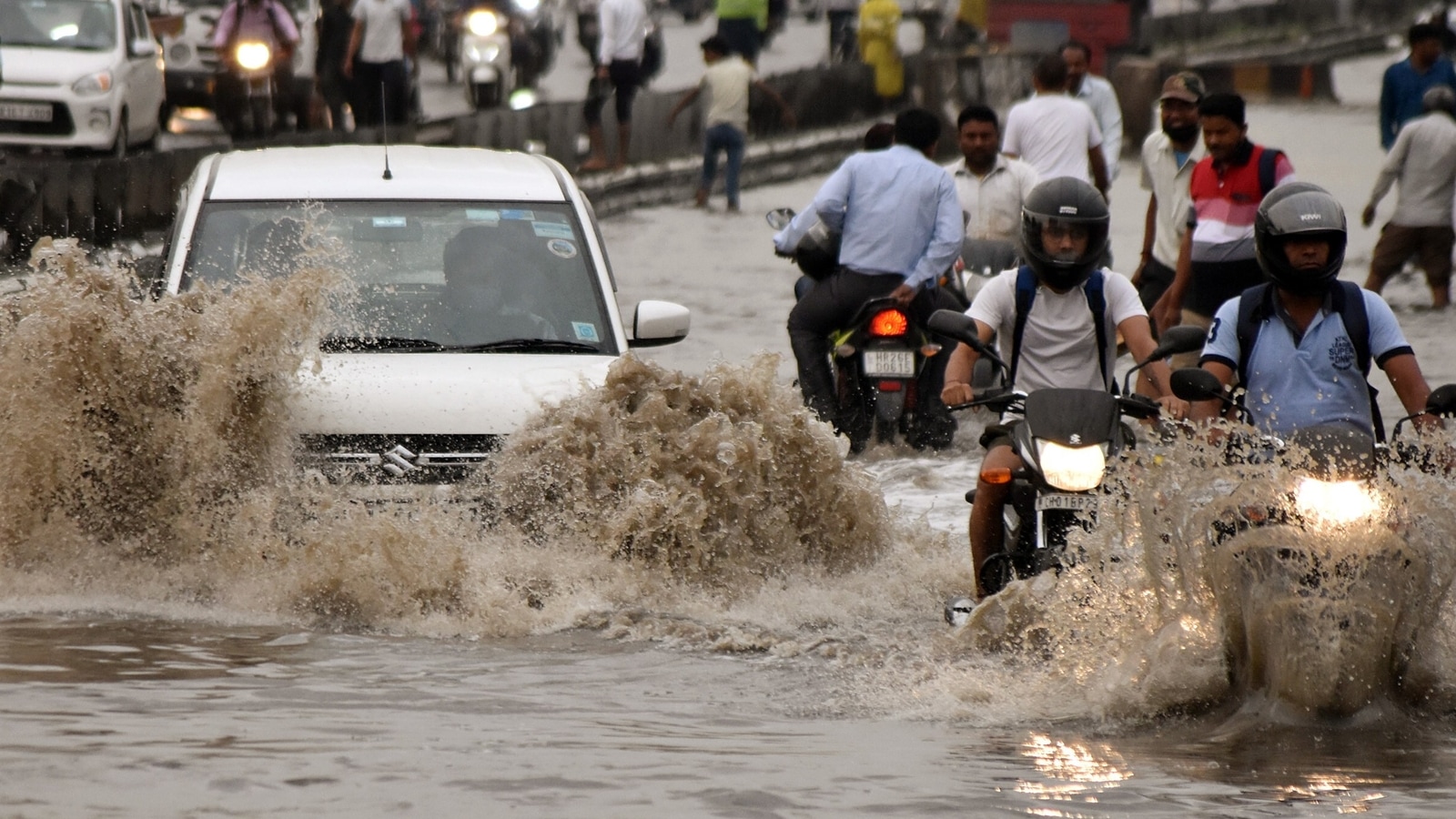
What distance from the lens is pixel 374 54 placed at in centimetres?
2277

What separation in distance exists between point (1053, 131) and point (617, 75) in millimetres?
10937

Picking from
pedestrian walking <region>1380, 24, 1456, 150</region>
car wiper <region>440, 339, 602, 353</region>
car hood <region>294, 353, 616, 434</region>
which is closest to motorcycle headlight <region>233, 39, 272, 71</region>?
pedestrian walking <region>1380, 24, 1456, 150</region>

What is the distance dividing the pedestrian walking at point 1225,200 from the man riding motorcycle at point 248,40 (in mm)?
13839

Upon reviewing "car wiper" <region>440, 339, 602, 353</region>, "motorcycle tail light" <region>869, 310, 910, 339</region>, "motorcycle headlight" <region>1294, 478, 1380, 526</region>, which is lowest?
"motorcycle tail light" <region>869, 310, 910, 339</region>

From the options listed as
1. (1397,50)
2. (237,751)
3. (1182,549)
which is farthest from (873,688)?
(1397,50)

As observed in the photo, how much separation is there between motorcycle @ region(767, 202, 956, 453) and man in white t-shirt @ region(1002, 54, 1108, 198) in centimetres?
224

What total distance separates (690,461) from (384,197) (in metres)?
1.65

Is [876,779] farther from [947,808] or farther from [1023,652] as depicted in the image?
[1023,652]

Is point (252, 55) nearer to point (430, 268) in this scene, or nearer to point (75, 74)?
point (75, 74)

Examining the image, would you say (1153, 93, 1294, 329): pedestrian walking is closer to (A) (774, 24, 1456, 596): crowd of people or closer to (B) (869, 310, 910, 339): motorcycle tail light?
(A) (774, 24, 1456, 596): crowd of people

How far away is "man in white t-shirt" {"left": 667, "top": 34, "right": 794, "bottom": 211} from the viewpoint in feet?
74.2

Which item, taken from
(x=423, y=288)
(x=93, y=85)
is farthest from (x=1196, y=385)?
(x=93, y=85)

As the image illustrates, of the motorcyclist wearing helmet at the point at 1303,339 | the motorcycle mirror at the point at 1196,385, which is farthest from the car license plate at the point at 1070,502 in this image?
the motorcycle mirror at the point at 1196,385

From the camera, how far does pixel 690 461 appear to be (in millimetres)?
8398
